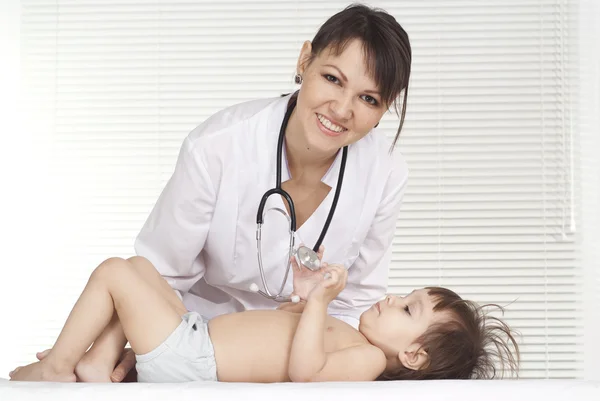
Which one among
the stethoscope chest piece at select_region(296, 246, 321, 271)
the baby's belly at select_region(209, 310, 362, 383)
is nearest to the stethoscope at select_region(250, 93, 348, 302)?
the stethoscope chest piece at select_region(296, 246, 321, 271)

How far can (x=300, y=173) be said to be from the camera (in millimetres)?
1832

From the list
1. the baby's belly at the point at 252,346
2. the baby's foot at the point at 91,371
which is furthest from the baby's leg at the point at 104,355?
the baby's belly at the point at 252,346

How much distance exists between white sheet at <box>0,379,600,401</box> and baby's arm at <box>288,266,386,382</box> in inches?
8.3

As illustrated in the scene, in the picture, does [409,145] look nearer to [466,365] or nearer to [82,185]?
[82,185]

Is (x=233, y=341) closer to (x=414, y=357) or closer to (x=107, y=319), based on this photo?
(x=107, y=319)

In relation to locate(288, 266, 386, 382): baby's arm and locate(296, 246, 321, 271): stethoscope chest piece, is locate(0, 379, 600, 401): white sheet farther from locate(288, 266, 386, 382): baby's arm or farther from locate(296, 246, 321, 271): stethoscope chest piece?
locate(296, 246, 321, 271): stethoscope chest piece

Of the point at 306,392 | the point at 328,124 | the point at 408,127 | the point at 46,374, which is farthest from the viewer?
the point at 408,127

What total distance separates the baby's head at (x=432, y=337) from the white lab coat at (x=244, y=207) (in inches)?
6.8

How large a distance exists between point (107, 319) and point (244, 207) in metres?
0.47

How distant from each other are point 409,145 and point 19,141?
186cm

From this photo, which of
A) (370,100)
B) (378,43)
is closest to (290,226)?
(370,100)

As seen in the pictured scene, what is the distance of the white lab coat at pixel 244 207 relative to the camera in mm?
1748

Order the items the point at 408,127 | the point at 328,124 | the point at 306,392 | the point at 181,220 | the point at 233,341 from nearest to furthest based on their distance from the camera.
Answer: the point at 306,392 → the point at 233,341 → the point at 328,124 → the point at 181,220 → the point at 408,127

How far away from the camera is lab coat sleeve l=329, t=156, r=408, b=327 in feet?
6.21
